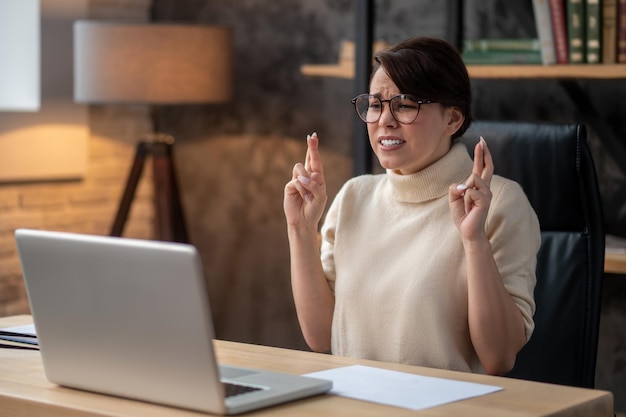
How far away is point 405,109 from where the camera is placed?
209 centimetres

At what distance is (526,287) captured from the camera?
197cm

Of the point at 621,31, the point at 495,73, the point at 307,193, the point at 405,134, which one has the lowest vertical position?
the point at 307,193

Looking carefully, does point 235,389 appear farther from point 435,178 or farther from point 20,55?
point 20,55

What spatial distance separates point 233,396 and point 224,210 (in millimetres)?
3030

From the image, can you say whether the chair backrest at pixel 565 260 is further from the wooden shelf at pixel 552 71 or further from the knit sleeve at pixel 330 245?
the wooden shelf at pixel 552 71

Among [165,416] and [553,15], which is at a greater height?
[553,15]

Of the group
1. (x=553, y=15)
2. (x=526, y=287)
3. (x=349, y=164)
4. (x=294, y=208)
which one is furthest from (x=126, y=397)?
(x=349, y=164)

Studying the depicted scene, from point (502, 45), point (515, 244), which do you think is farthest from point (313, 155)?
point (502, 45)

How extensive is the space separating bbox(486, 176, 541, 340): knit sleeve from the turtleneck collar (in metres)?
0.11

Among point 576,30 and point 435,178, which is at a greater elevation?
point 576,30

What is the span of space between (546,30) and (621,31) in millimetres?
214

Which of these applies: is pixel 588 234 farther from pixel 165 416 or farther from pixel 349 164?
pixel 349 164

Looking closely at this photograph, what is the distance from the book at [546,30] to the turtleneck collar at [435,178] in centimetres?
119

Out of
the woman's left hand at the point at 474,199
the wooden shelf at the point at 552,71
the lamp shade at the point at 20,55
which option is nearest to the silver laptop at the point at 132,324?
the woman's left hand at the point at 474,199
